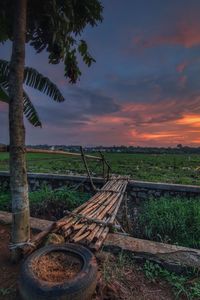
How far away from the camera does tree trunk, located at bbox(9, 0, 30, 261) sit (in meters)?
2.87

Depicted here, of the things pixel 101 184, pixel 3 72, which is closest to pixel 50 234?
pixel 3 72

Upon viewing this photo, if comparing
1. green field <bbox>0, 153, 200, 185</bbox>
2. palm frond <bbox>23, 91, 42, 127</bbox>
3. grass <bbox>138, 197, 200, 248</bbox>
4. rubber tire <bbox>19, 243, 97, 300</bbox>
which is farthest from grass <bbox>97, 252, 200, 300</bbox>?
palm frond <bbox>23, 91, 42, 127</bbox>

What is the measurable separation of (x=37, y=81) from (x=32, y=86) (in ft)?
0.58

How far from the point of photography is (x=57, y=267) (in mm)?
2227

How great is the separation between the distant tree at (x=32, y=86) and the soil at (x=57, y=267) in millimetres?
3974

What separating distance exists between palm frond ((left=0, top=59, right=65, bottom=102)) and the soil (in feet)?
13.8

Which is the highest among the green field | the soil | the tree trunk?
the tree trunk

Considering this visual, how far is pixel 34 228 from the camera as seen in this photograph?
147 inches

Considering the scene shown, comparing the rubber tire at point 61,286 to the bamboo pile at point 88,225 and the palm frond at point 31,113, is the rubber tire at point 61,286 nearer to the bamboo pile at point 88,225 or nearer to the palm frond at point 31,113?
the bamboo pile at point 88,225

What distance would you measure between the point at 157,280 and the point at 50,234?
144 cm

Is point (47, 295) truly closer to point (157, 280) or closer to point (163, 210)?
point (157, 280)

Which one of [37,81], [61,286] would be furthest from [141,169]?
[61,286]

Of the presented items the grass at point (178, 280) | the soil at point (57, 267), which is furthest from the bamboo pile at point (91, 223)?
the grass at point (178, 280)

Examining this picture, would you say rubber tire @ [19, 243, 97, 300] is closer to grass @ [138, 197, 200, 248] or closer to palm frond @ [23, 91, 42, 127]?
grass @ [138, 197, 200, 248]
